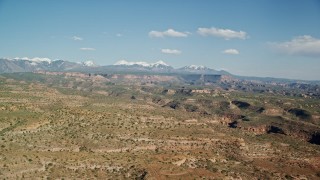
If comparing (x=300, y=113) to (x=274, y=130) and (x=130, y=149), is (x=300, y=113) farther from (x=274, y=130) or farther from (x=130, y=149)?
(x=130, y=149)

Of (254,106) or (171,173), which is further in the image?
(254,106)

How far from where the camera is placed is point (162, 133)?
9569cm

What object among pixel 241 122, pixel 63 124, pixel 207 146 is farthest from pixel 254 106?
pixel 63 124

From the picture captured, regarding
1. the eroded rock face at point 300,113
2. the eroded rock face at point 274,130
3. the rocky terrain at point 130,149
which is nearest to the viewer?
the rocky terrain at point 130,149

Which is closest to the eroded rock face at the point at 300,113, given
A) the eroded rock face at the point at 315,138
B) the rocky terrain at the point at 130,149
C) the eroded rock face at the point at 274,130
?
the eroded rock face at the point at 274,130

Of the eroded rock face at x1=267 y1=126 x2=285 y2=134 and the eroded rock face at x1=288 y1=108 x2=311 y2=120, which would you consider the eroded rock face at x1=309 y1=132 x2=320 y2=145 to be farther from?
the eroded rock face at x1=288 y1=108 x2=311 y2=120

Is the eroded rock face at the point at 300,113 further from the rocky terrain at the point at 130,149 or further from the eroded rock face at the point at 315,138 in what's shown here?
the rocky terrain at the point at 130,149

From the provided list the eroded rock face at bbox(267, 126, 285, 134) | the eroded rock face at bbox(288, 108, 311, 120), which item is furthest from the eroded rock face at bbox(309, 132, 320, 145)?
the eroded rock face at bbox(288, 108, 311, 120)

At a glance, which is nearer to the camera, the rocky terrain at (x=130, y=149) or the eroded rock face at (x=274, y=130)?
the rocky terrain at (x=130, y=149)

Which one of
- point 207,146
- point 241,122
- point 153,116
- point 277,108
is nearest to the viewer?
point 207,146

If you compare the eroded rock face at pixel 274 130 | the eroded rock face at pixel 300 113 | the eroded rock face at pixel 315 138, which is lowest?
the eroded rock face at pixel 315 138

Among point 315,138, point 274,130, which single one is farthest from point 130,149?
point 315,138

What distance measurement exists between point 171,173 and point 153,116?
3915cm

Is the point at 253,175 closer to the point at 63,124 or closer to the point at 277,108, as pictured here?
the point at 63,124
